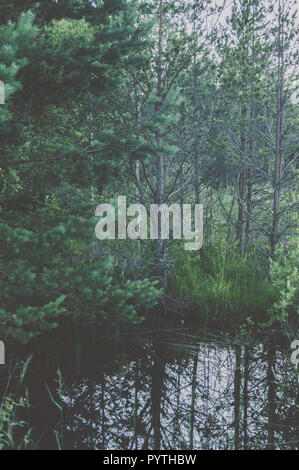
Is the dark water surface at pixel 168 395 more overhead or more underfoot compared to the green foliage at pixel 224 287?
more underfoot

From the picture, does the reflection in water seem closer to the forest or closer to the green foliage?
the forest

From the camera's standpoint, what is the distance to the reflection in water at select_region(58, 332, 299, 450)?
12.5ft

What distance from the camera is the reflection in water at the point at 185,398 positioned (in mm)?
3824

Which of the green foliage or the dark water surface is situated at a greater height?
the green foliage

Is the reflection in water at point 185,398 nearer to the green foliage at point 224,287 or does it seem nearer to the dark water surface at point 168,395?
the dark water surface at point 168,395

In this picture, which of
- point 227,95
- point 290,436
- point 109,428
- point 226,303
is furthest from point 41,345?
point 227,95

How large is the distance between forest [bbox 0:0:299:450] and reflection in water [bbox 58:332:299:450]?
21 millimetres

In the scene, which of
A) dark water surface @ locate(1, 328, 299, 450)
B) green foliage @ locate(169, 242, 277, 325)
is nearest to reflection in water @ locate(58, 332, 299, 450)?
dark water surface @ locate(1, 328, 299, 450)

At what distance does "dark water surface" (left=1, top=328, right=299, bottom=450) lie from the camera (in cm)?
382

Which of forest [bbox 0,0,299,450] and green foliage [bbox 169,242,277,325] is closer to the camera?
forest [bbox 0,0,299,450]

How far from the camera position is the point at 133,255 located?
23.6 ft

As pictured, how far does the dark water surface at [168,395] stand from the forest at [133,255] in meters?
0.02

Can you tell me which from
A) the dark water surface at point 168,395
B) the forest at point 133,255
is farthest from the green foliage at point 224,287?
the dark water surface at point 168,395
